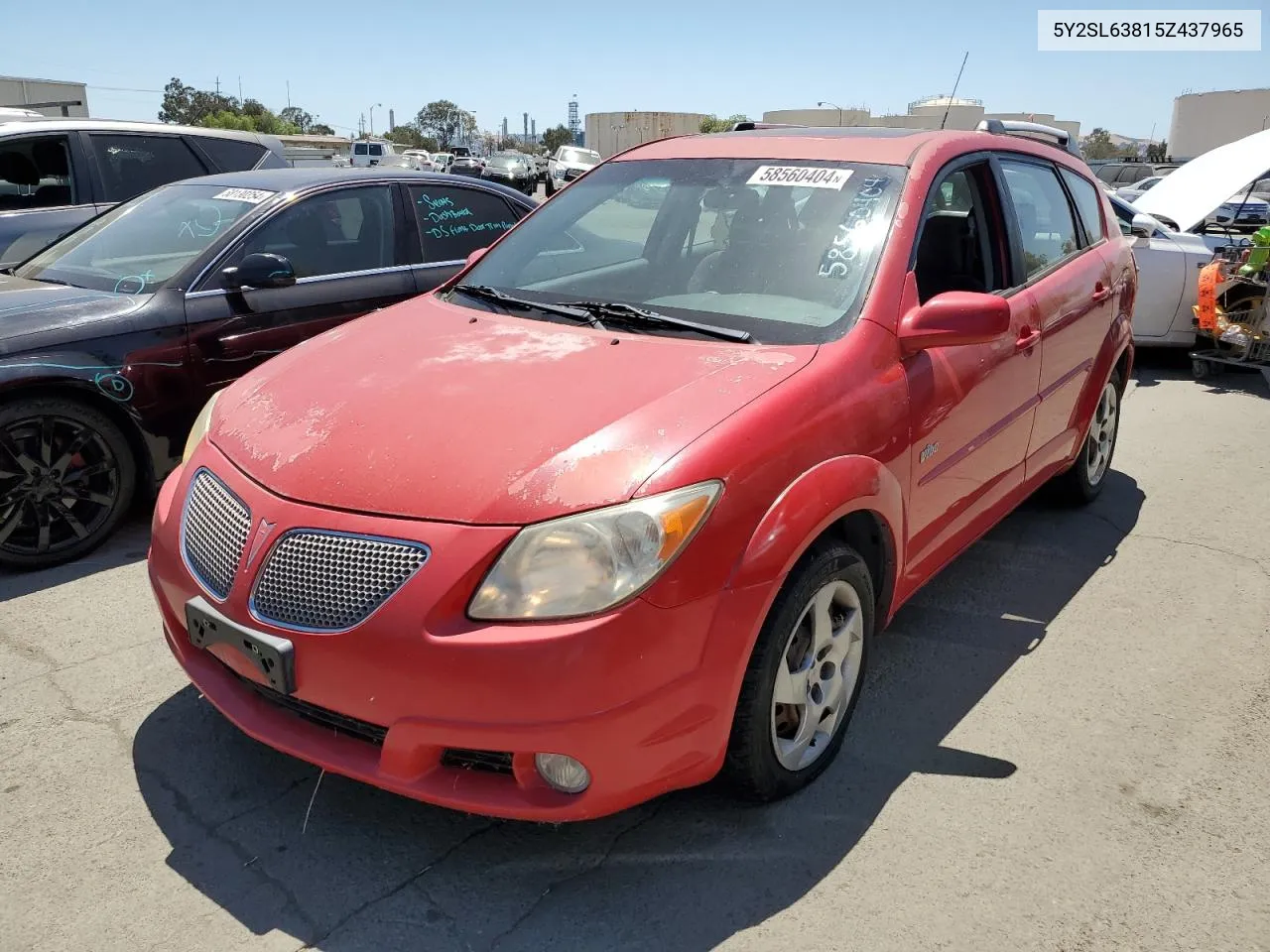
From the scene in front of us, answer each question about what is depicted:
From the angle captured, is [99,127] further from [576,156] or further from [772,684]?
[576,156]

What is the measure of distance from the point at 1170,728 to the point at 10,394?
4391 millimetres

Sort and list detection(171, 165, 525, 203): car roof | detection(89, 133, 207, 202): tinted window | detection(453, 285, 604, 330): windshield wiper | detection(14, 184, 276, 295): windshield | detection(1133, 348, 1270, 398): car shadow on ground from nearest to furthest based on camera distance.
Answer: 1. detection(453, 285, 604, 330): windshield wiper
2. detection(14, 184, 276, 295): windshield
3. detection(171, 165, 525, 203): car roof
4. detection(89, 133, 207, 202): tinted window
5. detection(1133, 348, 1270, 398): car shadow on ground

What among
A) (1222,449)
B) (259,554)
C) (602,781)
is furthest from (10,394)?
(1222,449)

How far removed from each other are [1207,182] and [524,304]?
7806 mm

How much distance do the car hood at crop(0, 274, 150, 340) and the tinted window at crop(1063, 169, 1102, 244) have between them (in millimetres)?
4188

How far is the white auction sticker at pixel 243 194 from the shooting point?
5.04 m

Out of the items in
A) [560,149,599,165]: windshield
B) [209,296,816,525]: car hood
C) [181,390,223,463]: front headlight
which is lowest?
[181,390,223,463]: front headlight

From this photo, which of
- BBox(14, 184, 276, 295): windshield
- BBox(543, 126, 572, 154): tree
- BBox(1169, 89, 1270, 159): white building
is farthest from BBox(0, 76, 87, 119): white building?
BBox(543, 126, 572, 154): tree

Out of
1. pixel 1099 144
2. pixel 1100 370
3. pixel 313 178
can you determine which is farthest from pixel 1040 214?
pixel 1099 144

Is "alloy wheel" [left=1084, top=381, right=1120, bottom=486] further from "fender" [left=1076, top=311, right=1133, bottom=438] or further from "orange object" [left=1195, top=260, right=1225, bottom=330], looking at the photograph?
"orange object" [left=1195, top=260, right=1225, bottom=330]

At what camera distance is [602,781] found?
220cm

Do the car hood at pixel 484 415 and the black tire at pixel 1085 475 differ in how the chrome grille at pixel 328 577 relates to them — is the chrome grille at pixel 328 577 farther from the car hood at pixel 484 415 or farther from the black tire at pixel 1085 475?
the black tire at pixel 1085 475

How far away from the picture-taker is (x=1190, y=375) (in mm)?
8508

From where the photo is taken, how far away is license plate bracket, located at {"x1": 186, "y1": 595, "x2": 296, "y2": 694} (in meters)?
2.25
